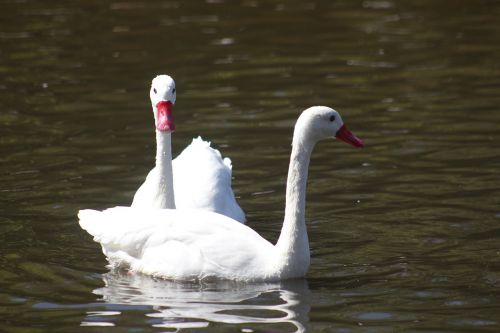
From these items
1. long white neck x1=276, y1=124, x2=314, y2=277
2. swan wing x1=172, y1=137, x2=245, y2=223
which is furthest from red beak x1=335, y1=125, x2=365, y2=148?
swan wing x1=172, y1=137, x2=245, y2=223

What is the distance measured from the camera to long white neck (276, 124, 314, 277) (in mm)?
10539

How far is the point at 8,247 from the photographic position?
11.6 metres

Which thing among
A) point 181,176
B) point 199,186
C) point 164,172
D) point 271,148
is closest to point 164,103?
point 164,172

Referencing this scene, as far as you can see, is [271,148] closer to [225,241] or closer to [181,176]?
[181,176]

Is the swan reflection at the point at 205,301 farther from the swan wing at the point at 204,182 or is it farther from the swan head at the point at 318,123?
the swan wing at the point at 204,182

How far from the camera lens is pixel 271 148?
14938 millimetres

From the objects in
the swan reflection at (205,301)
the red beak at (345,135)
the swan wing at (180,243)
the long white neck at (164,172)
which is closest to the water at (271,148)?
the swan reflection at (205,301)

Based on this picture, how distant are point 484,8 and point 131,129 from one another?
8.50m

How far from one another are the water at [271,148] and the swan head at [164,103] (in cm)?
141

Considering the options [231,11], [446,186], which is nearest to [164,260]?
[446,186]

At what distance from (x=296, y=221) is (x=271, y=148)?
4.41 meters

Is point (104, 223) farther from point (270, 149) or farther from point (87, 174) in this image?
point (270, 149)

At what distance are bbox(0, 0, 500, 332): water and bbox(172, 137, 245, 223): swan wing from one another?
1.52 ft

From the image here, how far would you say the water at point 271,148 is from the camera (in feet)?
32.9
